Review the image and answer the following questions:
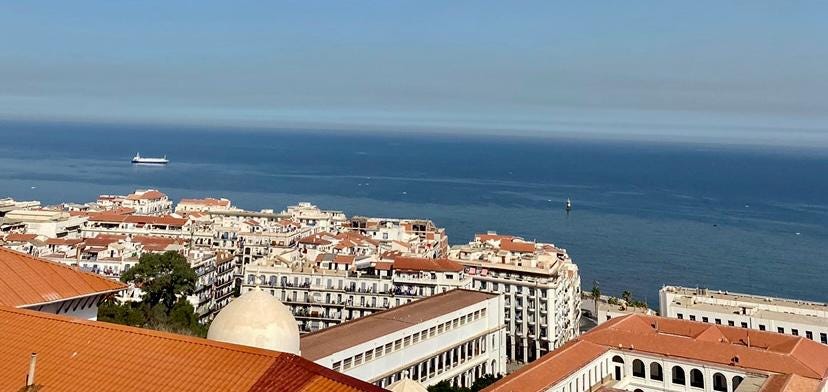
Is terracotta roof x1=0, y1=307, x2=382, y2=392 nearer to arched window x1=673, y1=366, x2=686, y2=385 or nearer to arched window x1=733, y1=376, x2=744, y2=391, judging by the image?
arched window x1=733, y1=376, x2=744, y2=391

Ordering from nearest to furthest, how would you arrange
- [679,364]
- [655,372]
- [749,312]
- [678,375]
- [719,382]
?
1. [719,382]
2. [679,364]
3. [678,375]
4. [655,372]
5. [749,312]

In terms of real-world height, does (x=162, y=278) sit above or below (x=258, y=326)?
below

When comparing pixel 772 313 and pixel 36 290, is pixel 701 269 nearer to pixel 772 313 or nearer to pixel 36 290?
pixel 772 313

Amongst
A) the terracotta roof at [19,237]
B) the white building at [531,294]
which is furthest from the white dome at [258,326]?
the terracotta roof at [19,237]

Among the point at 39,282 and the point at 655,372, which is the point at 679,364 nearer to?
the point at 655,372

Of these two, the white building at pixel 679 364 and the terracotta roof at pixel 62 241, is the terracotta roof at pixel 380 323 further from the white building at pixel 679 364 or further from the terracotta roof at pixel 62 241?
the terracotta roof at pixel 62 241

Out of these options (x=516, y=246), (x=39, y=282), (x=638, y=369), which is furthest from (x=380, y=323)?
(x=516, y=246)
